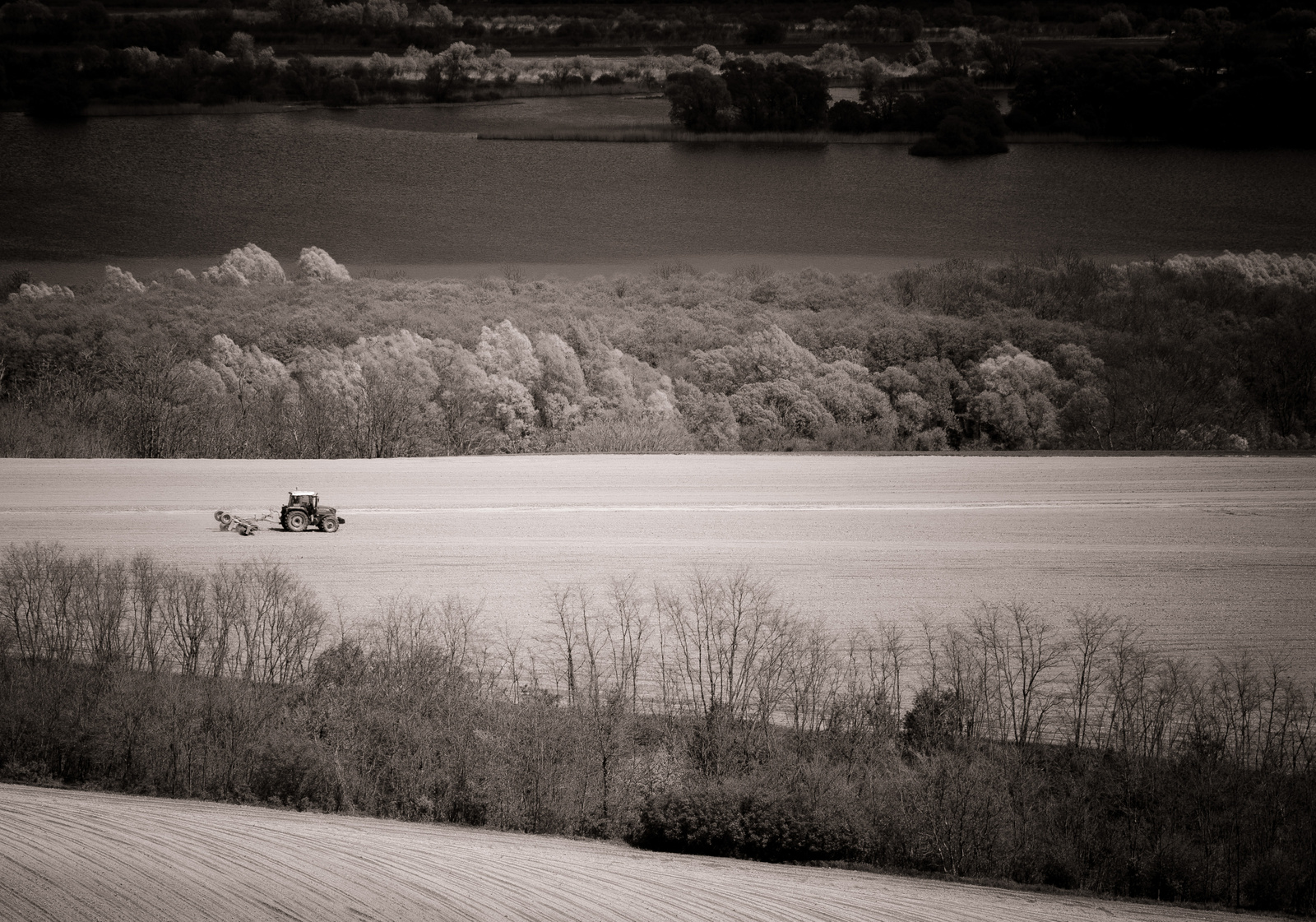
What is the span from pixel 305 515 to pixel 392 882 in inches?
300

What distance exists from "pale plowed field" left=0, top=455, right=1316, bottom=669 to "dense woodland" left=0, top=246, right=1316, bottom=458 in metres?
1.39

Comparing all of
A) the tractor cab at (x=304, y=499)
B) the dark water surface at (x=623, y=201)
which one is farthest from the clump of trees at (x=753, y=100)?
the tractor cab at (x=304, y=499)

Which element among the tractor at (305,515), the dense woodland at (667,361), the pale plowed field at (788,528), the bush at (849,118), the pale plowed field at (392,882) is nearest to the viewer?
the pale plowed field at (392,882)

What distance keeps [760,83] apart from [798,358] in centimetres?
653

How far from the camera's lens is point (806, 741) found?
1146 cm

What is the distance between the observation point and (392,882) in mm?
8398

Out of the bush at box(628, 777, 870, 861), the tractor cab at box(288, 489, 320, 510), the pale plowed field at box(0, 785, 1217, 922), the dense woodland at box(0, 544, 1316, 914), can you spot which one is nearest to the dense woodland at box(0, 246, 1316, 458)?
the tractor cab at box(288, 489, 320, 510)

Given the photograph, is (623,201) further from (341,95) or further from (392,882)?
(392,882)

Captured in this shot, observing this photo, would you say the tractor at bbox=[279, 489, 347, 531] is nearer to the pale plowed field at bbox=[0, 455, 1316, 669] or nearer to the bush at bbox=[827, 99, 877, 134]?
the pale plowed field at bbox=[0, 455, 1316, 669]

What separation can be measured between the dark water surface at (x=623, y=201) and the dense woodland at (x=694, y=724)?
10988 millimetres

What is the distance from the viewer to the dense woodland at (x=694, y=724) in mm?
9820

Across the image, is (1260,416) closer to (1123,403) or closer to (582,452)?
(1123,403)

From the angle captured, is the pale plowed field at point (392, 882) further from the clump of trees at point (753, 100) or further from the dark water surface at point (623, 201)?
the clump of trees at point (753, 100)

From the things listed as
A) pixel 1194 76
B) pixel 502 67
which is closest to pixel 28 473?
pixel 502 67
